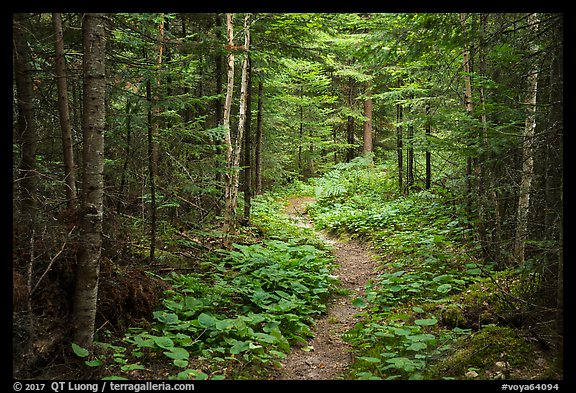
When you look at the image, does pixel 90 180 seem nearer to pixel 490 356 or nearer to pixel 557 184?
pixel 490 356

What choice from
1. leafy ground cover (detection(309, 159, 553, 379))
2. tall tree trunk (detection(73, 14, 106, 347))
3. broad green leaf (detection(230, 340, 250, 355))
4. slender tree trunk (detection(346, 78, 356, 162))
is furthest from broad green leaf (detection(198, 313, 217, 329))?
slender tree trunk (detection(346, 78, 356, 162))

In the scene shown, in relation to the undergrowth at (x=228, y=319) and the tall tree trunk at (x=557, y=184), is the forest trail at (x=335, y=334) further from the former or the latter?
Answer: the tall tree trunk at (x=557, y=184)

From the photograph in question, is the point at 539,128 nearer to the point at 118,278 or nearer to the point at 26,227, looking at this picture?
the point at 118,278

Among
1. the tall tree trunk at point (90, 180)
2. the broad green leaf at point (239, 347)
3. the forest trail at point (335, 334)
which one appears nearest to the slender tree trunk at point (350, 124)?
the forest trail at point (335, 334)

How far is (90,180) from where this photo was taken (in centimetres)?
468

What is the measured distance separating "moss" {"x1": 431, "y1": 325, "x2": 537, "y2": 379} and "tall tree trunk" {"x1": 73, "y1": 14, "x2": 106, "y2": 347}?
437 centimetres

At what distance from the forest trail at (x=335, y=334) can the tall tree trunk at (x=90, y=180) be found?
265 centimetres

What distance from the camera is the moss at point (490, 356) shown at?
4.63 m

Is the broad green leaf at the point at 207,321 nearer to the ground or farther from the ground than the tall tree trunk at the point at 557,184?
nearer to the ground

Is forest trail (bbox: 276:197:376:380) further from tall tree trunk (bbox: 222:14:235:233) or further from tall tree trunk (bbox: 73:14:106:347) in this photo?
tall tree trunk (bbox: 222:14:235:233)

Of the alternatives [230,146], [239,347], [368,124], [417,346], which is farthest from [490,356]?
[368,124]
